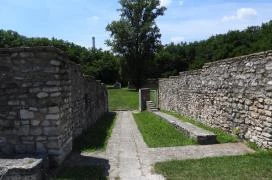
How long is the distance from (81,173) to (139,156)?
6.26ft

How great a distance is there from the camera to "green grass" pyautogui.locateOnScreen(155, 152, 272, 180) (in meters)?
7.05

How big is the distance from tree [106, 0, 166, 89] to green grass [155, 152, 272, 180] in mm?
40299

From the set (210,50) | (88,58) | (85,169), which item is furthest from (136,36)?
(85,169)

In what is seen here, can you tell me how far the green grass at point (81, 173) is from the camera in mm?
7199

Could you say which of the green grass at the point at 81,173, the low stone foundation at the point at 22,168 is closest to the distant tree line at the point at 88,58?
the green grass at the point at 81,173

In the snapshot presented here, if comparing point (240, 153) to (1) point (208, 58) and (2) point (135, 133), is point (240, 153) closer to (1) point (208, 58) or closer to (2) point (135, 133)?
(2) point (135, 133)

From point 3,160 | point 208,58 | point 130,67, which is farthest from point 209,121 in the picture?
point 208,58

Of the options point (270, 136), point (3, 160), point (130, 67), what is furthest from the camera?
point (130, 67)

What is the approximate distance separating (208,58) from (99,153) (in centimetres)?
4935

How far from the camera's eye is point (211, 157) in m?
8.55

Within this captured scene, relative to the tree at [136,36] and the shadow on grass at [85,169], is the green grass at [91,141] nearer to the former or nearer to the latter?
the shadow on grass at [85,169]

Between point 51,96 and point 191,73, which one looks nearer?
point 51,96

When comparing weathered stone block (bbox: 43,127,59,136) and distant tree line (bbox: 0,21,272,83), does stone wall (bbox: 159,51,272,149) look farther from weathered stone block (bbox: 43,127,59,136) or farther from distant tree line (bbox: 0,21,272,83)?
distant tree line (bbox: 0,21,272,83)

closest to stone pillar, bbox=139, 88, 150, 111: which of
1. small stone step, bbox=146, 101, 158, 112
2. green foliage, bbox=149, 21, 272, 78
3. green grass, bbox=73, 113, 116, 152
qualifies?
small stone step, bbox=146, 101, 158, 112
